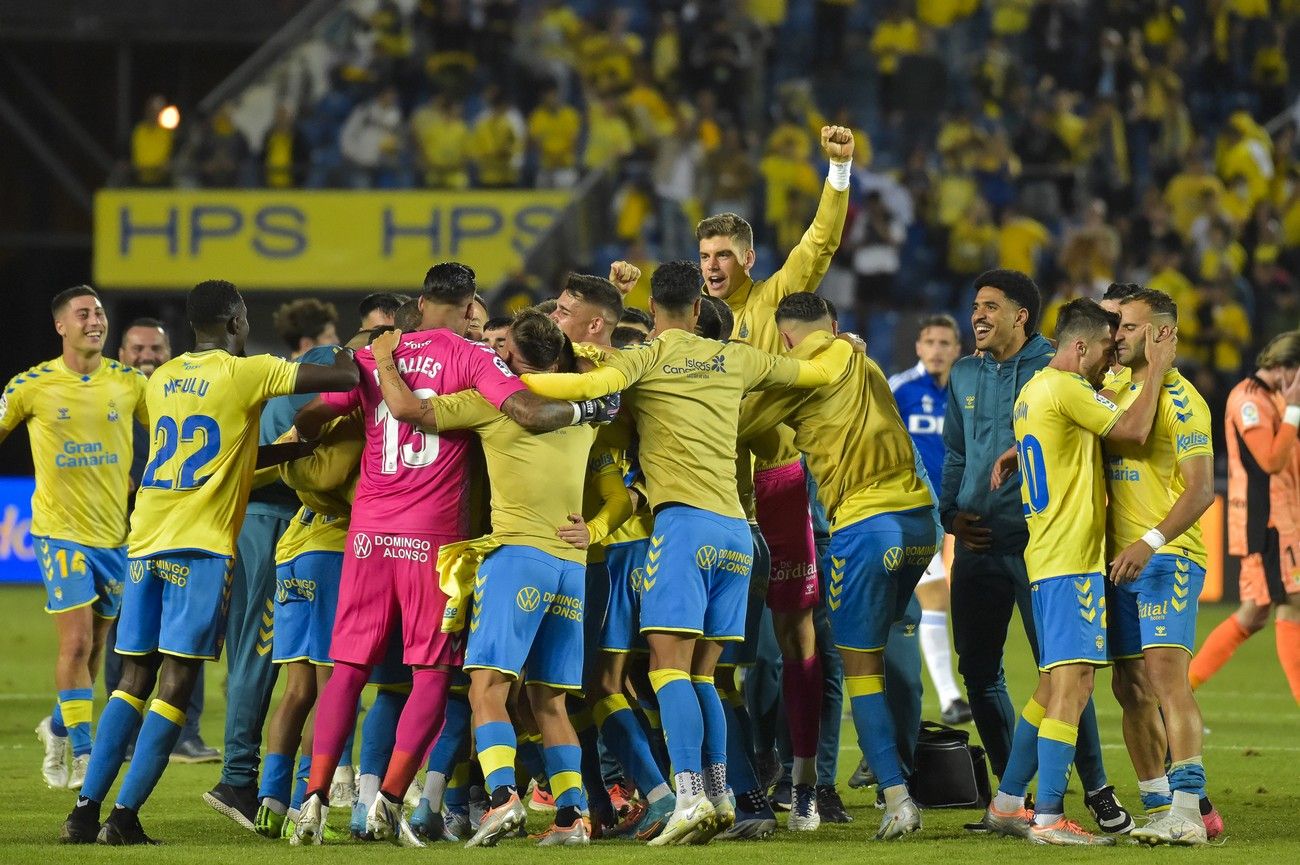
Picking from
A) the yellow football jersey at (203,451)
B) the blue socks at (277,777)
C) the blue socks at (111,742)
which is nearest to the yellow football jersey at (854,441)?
the yellow football jersey at (203,451)

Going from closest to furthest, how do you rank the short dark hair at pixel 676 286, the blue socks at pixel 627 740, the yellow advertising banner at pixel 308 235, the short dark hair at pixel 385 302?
the blue socks at pixel 627 740
the short dark hair at pixel 676 286
the short dark hair at pixel 385 302
the yellow advertising banner at pixel 308 235

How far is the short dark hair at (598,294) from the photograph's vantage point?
25.6ft

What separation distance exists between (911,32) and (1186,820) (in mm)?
17417

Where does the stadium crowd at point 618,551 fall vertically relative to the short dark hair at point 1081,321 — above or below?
below

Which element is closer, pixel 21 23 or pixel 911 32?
pixel 911 32

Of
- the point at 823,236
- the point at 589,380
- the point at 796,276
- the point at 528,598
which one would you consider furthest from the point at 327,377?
the point at 823,236

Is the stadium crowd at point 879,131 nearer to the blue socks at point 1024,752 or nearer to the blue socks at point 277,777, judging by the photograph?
the blue socks at point 1024,752

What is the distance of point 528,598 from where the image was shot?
7211 millimetres

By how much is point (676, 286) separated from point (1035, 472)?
162cm

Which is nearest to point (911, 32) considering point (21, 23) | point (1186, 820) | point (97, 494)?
point (21, 23)

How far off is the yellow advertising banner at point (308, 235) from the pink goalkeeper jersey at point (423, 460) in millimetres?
14462

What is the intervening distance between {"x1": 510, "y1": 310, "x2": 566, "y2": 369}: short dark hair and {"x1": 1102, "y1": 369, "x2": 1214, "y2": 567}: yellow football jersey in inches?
88.1

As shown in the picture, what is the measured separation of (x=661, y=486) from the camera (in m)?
7.55

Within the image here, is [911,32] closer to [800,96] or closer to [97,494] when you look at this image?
[800,96]
